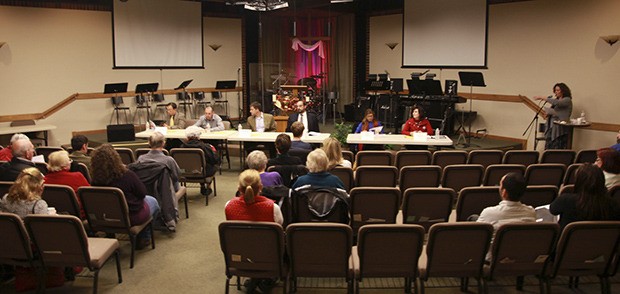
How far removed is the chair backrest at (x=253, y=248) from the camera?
3.97m

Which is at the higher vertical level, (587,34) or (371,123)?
(587,34)

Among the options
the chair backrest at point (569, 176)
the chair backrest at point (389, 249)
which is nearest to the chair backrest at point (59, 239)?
the chair backrest at point (389, 249)

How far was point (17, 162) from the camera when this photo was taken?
570cm

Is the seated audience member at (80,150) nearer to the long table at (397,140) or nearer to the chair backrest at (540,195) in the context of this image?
the long table at (397,140)

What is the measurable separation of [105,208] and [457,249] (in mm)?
3201

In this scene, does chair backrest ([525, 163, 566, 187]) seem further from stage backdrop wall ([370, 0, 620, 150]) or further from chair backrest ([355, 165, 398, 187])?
stage backdrop wall ([370, 0, 620, 150])

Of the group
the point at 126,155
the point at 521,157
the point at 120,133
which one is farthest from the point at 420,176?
the point at 120,133

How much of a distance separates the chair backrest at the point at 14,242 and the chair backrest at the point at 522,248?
3.56m

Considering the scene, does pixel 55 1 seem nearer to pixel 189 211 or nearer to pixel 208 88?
pixel 208 88

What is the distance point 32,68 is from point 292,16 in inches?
314

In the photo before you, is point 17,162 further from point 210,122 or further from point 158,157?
point 210,122

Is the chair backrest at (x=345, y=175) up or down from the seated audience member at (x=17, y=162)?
down

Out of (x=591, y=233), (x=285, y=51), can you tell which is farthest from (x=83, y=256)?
(x=285, y=51)

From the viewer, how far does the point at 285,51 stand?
18.0m
